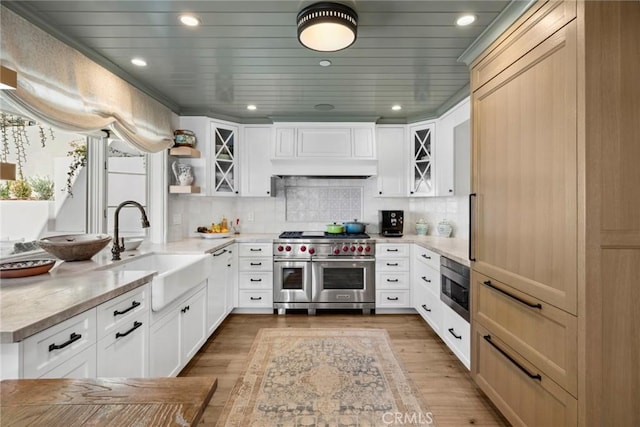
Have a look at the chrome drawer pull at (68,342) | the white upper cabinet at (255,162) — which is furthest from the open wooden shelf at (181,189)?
the chrome drawer pull at (68,342)

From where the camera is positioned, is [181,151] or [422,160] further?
[422,160]

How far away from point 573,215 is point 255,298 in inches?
124

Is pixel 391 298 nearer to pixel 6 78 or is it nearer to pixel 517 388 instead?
pixel 517 388

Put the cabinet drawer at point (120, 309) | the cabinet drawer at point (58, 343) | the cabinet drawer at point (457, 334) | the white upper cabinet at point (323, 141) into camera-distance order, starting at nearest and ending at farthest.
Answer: the cabinet drawer at point (58, 343)
the cabinet drawer at point (120, 309)
the cabinet drawer at point (457, 334)
the white upper cabinet at point (323, 141)

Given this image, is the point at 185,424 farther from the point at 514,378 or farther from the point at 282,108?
the point at 282,108

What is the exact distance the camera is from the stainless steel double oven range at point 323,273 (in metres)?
3.61

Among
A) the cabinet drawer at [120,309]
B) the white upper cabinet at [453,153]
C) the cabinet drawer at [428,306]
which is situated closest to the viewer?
the cabinet drawer at [120,309]

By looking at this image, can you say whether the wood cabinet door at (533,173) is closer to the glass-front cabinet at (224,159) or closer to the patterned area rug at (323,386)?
the patterned area rug at (323,386)

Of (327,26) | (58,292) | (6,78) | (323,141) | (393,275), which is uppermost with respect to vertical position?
(327,26)

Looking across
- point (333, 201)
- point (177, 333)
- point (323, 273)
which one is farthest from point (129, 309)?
point (333, 201)

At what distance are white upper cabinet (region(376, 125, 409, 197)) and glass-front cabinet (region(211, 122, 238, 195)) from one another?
1842 mm

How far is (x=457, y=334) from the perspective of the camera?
2492mm

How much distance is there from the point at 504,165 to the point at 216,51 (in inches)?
82.8

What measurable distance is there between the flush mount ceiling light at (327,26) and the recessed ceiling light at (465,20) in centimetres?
66
